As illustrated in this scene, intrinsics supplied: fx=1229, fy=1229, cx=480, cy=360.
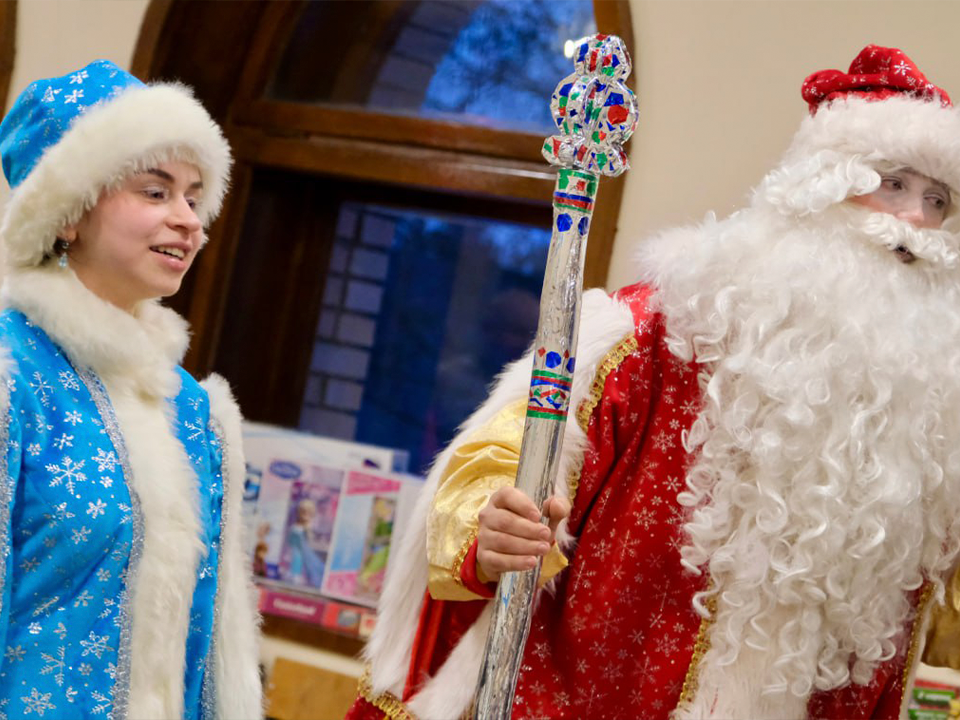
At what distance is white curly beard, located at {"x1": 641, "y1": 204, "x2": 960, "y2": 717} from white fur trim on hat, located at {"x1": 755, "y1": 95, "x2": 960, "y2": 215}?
3.2 inches

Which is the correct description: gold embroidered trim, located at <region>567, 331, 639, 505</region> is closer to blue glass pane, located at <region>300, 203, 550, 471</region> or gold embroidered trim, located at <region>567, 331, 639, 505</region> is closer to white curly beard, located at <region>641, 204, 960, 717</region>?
white curly beard, located at <region>641, 204, 960, 717</region>

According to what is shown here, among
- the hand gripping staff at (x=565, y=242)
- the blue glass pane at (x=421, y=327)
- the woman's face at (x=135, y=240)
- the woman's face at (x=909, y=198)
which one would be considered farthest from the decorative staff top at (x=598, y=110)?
the blue glass pane at (x=421, y=327)

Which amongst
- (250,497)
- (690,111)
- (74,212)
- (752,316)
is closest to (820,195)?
(752,316)

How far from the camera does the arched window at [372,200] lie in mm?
3207

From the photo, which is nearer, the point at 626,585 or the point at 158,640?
the point at 158,640

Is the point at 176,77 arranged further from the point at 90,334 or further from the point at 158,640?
the point at 158,640

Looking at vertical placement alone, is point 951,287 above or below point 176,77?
below

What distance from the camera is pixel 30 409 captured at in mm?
1514

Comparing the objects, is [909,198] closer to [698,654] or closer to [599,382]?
[599,382]

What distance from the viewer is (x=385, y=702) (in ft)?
6.57

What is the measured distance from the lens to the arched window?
3.21 meters

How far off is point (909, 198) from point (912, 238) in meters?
0.09

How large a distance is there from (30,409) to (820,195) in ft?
4.22

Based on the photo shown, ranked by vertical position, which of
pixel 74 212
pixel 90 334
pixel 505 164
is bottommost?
Result: pixel 90 334
